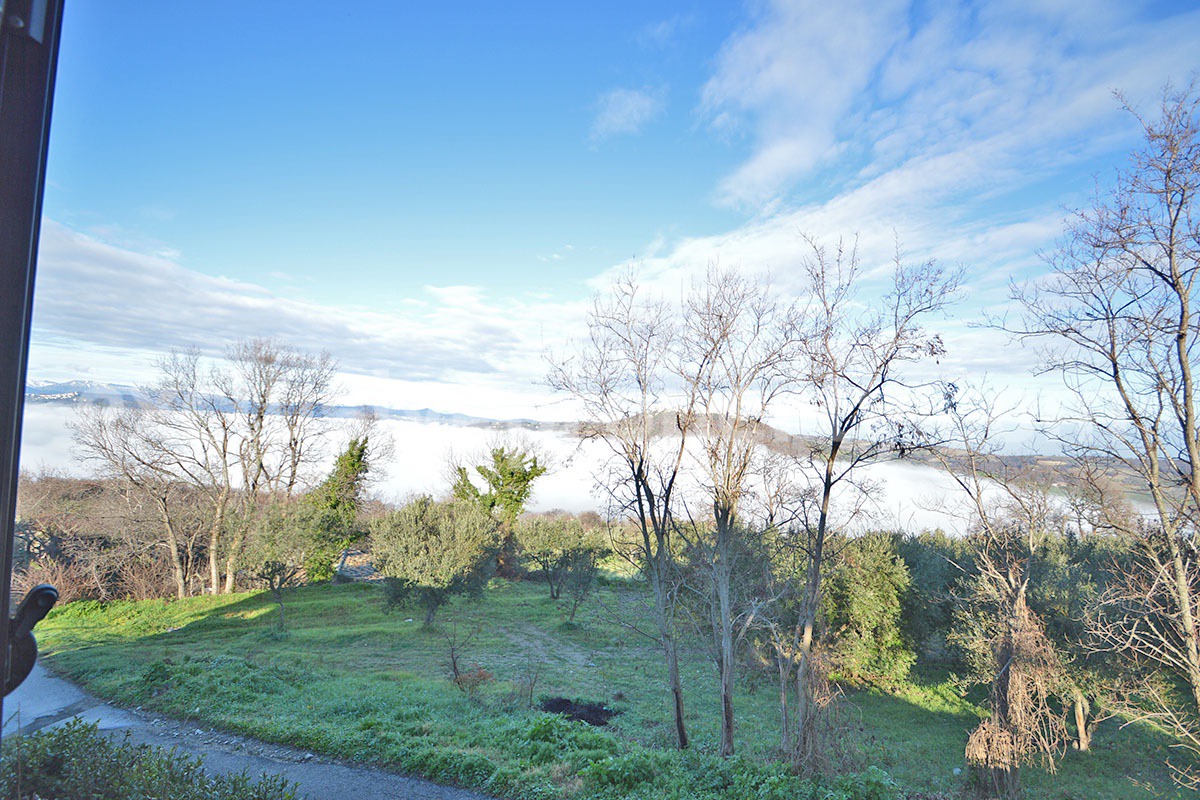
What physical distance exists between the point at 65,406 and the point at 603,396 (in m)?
8.31

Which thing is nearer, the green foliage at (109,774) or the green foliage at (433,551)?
the green foliage at (109,774)

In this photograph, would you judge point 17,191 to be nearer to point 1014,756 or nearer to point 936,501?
point 1014,756

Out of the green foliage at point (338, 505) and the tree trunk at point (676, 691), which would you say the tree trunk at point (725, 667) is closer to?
the tree trunk at point (676, 691)

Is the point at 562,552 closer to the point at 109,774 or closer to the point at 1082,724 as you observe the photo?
the point at 1082,724

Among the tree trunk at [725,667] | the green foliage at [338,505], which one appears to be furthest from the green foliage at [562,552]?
the tree trunk at [725,667]

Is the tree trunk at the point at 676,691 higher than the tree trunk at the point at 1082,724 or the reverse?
higher

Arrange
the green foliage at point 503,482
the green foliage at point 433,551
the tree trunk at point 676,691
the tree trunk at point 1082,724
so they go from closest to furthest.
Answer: the tree trunk at point 676,691
the tree trunk at point 1082,724
the green foliage at point 433,551
the green foliage at point 503,482

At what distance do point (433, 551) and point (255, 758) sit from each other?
33.0 feet

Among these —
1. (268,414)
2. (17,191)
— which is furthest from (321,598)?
(17,191)

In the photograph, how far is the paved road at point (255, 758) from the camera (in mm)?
6172

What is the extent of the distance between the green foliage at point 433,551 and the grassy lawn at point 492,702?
125 centimetres

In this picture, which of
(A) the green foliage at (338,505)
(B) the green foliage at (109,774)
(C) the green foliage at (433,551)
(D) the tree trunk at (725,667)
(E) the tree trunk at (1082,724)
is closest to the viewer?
(B) the green foliage at (109,774)

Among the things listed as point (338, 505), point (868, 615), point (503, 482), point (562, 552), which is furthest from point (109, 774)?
point (503, 482)

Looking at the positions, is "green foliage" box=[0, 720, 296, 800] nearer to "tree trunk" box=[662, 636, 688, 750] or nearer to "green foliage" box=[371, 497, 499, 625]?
"tree trunk" box=[662, 636, 688, 750]
